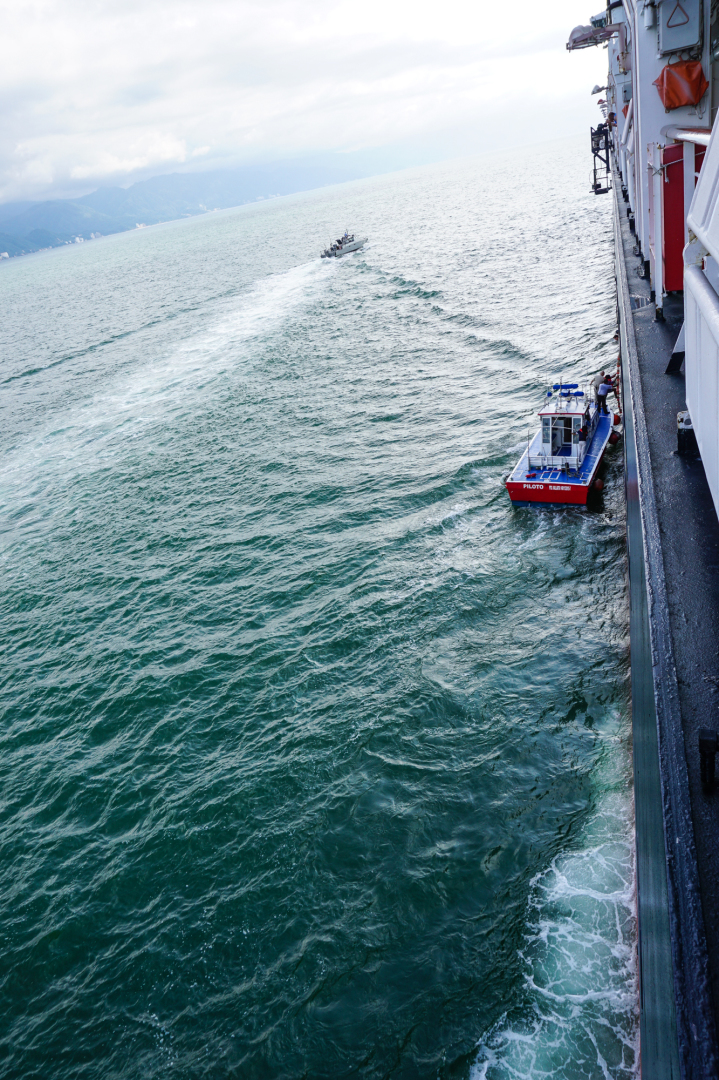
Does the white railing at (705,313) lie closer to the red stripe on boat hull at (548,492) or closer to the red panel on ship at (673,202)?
the red stripe on boat hull at (548,492)

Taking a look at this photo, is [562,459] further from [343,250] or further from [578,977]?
[343,250]

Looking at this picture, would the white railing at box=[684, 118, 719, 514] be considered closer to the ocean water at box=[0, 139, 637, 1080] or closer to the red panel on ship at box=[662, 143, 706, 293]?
the ocean water at box=[0, 139, 637, 1080]

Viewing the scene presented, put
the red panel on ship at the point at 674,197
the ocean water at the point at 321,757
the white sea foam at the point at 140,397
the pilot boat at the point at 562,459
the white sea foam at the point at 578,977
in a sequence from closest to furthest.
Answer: the white sea foam at the point at 578,977
the ocean water at the point at 321,757
the red panel on ship at the point at 674,197
the pilot boat at the point at 562,459
the white sea foam at the point at 140,397

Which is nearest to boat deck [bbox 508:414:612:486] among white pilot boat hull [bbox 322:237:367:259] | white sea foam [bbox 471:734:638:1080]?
white sea foam [bbox 471:734:638:1080]

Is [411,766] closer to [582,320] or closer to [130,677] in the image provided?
[130,677]

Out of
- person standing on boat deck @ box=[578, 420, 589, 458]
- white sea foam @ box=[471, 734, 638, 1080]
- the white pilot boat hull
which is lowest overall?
white sea foam @ box=[471, 734, 638, 1080]

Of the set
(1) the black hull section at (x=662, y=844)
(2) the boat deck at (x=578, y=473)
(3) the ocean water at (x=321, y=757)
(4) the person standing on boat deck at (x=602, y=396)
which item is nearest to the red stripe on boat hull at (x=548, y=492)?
(2) the boat deck at (x=578, y=473)

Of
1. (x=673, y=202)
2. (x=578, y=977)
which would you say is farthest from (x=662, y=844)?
(x=673, y=202)
